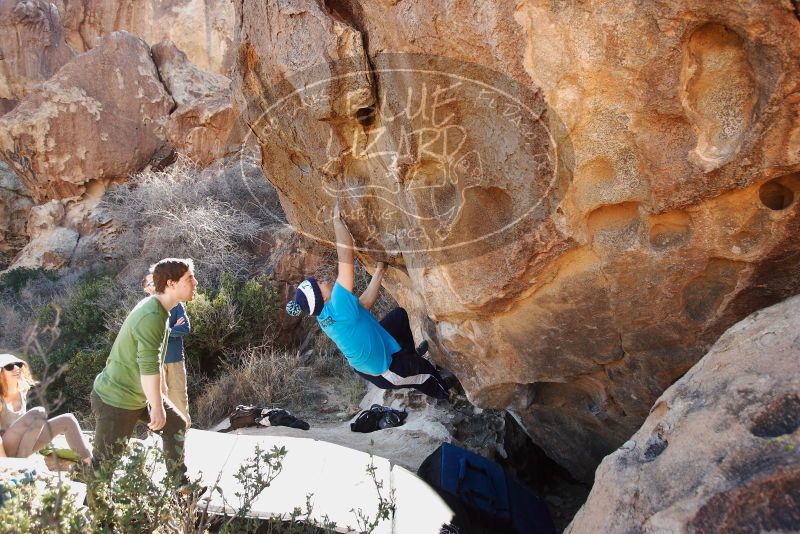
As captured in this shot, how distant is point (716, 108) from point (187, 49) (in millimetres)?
15661

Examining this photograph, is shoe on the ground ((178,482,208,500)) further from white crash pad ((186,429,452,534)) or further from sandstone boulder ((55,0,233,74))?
sandstone boulder ((55,0,233,74))

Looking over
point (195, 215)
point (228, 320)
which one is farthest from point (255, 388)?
point (195, 215)

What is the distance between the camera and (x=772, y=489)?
1.31m

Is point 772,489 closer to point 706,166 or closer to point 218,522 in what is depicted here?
point 706,166

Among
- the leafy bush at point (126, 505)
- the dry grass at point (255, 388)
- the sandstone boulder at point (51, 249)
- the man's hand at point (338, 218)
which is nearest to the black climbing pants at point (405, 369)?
the man's hand at point (338, 218)

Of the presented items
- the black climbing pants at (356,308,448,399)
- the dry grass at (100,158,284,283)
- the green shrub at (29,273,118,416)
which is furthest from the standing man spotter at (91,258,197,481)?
the dry grass at (100,158,284,283)

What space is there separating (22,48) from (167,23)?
389 cm

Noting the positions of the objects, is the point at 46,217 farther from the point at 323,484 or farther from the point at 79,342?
the point at 323,484

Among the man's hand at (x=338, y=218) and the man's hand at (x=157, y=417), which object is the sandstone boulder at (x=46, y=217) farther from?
the man's hand at (x=157, y=417)

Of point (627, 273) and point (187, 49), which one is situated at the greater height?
point (187, 49)

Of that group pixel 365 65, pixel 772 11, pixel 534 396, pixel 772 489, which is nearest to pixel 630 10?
pixel 772 11

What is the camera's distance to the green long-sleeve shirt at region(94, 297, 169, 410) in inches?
107

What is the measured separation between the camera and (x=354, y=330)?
3.33 m

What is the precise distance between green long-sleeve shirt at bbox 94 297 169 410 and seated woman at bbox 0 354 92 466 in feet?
0.97
